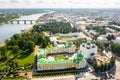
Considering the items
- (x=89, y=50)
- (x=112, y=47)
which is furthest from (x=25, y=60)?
(x=112, y=47)

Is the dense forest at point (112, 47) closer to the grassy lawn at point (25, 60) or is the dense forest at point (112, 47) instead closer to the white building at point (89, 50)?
the white building at point (89, 50)

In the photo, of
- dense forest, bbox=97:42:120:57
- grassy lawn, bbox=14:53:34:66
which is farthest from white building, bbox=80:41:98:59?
grassy lawn, bbox=14:53:34:66

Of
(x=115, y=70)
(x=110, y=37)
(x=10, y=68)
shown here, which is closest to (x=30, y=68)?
(x=10, y=68)

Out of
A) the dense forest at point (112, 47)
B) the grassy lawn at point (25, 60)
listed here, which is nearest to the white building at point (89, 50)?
the dense forest at point (112, 47)

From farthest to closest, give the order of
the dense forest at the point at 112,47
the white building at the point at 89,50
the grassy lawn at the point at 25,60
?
the dense forest at the point at 112,47 < the white building at the point at 89,50 < the grassy lawn at the point at 25,60

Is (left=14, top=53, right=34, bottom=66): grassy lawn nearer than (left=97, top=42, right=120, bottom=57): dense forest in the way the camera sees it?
Yes

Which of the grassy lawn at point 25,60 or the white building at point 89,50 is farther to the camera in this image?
the white building at point 89,50

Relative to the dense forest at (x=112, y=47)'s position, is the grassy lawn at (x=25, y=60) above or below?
below

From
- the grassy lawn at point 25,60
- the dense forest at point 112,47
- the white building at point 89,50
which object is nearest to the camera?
the grassy lawn at point 25,60

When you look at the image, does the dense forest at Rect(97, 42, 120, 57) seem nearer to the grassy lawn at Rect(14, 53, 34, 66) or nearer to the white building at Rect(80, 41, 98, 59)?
the white building at Rect(80, 41, 98, 59)

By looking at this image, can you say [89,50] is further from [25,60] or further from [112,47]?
[25,60]

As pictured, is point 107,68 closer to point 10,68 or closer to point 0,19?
point 10,68
